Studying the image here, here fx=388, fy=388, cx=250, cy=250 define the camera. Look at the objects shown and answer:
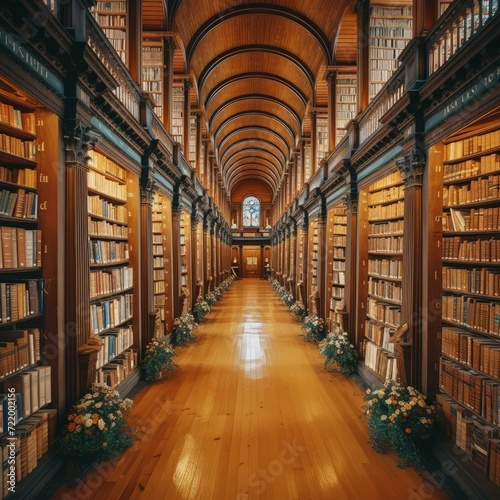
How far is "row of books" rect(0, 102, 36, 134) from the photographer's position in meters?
3.08

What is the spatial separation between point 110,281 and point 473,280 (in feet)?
13.7

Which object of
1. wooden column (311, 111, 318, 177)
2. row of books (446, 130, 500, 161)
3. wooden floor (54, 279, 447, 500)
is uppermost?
wooden column (311, 111, 318, 177)

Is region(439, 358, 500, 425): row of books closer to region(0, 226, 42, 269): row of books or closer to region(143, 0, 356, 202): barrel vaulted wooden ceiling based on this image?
region(0, 226, 42, 269): row of books

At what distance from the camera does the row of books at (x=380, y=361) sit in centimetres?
505

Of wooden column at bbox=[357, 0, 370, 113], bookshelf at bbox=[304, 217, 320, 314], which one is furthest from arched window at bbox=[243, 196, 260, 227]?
wooden column at bbox=[357, 0, 370, 113]

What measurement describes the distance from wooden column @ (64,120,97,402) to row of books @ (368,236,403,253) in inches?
161

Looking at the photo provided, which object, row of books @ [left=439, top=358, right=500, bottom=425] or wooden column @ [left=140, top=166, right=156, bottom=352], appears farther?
wooden column @ [left=140, top=166, right=156, bottom=352]

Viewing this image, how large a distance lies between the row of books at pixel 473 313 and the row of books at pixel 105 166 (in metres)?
4.20

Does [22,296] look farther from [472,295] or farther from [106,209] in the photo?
[472,295]

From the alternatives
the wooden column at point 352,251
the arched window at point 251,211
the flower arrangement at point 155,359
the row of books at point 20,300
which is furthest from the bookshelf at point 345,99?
the arched window at point 251,211

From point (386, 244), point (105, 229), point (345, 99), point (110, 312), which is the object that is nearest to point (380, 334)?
point (386, 244)

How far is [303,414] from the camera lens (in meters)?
4.66

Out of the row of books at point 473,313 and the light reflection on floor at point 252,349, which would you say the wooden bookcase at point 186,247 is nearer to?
the light reflection on floor at point 252,349

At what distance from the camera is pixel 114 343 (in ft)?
16.4
